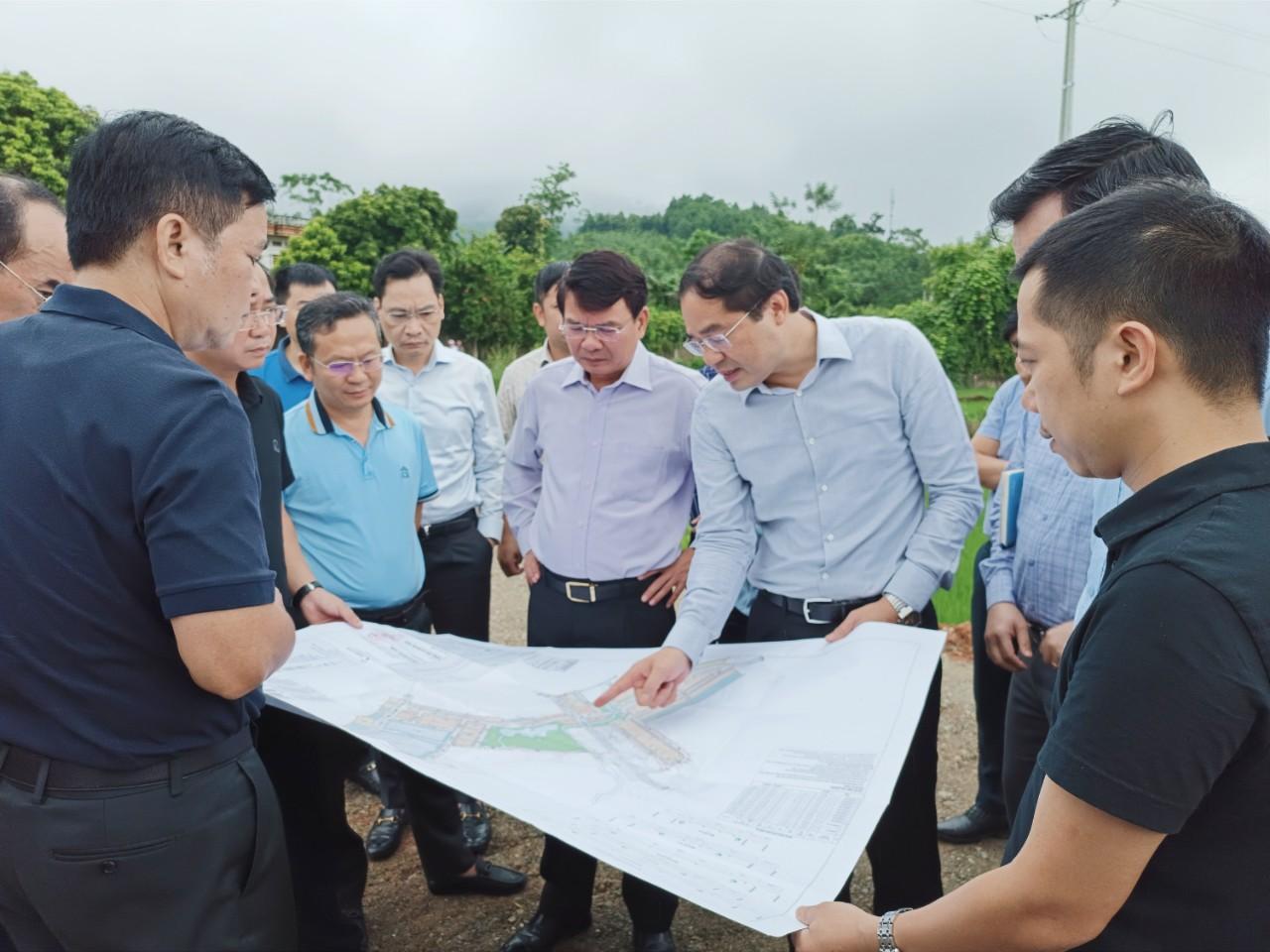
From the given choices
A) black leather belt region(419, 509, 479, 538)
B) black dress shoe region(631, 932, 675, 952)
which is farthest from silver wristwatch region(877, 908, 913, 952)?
black leather belt region(419, 509, 479, 538)

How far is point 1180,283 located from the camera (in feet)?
3.37

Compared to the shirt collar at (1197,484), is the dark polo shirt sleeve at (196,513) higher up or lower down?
lower down

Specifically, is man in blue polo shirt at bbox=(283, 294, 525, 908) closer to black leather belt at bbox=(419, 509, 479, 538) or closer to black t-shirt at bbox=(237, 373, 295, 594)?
black t-shirt at bbox=(237, 373, 295, 594)

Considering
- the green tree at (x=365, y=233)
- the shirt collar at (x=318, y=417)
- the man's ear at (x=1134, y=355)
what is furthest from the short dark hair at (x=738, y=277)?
the green tree at (x=365, y=233)

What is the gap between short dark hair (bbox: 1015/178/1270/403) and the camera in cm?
102

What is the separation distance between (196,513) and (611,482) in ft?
6.20

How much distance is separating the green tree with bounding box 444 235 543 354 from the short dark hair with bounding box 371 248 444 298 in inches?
754

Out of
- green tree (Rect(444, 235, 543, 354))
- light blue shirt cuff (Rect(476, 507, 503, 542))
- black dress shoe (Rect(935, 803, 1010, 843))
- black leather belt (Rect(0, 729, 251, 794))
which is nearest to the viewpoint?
black leather belt (Rect(0, 729, 251, 794))

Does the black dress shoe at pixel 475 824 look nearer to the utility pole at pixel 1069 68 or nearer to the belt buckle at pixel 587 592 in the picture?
the belt buckle at pixel 587 592

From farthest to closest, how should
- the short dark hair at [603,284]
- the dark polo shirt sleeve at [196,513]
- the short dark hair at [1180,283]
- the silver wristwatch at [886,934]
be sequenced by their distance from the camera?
1. the short dark hair at [603,284]
2. the dark polo shirt sleeve at [196,513]
3. the silver wristwatch at [886,934]
4. the short dark hair at [1180,283]

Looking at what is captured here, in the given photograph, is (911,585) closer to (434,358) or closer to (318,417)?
(318,417)

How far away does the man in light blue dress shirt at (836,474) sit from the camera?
103 inches

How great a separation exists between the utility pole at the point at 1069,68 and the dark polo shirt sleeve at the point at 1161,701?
80.2 ft

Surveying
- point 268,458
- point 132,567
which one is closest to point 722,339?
point 268,458
